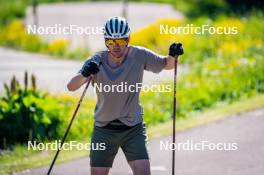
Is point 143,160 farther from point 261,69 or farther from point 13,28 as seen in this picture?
point 13,28

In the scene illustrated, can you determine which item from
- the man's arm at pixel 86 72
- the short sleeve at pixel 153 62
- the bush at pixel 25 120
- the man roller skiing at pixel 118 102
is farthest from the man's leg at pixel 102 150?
the bush at pixel 25 120

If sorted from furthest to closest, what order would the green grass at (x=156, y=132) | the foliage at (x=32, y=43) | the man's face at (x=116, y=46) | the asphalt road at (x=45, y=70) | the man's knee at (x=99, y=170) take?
the foliage at (x=32, y=43) < the asphalt road at (x=45, y=70) < the green grass at (x=156, y=132) < the man's knee at (x=99, y=170) < the man's face at (x=116, y=46)

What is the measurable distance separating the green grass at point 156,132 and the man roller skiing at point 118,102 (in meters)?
3.13

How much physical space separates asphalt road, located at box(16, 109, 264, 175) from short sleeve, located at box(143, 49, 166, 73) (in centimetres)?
270

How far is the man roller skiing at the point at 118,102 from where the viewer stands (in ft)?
20.8

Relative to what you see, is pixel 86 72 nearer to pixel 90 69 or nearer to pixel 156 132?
pixel 90 69

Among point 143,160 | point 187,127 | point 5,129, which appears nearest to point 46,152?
point 5,129

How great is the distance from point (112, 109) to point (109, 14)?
21.2 meters

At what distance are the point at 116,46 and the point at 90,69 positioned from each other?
0.35 metres

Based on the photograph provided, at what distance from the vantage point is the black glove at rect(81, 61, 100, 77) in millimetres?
6137

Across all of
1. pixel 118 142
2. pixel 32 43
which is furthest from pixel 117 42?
pixel 32 43

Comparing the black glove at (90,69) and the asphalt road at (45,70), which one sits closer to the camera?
the black glove at (90,69)

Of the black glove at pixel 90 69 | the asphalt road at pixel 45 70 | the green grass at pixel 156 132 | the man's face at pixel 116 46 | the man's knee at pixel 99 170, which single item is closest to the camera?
the black glove at pixel 90 69

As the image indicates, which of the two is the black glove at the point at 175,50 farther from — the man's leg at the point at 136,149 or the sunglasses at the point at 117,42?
the man's leg at the point at 136,149
